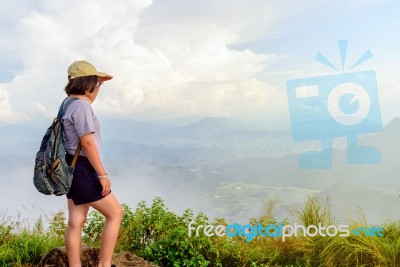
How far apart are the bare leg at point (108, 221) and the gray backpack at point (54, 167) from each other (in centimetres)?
36

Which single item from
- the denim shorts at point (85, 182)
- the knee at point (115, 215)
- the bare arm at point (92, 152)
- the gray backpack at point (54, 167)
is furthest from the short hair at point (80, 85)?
the knee at point (115, 215)

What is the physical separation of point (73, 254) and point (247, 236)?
2853mm

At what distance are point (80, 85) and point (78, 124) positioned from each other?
395 millimetres

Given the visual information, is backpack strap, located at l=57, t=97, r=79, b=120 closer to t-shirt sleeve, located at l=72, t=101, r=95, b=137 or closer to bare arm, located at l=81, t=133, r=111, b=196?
t-shirt sleeve, located at l=72, t=101, r=95, b=137

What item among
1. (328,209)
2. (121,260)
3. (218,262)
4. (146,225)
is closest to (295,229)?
(328,209)

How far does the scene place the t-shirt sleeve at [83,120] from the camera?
452 centimetres

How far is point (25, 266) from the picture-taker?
231 inches

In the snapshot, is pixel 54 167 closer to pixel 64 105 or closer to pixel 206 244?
pixel 64 105

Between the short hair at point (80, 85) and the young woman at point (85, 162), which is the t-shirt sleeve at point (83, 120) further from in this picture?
the short hair at point (80, 85)

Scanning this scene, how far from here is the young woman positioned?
14.9 feet

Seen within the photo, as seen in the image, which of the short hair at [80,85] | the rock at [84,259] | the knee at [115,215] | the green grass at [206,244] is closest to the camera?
the short hair at [80,85]

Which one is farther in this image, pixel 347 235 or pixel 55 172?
pixel 347 235

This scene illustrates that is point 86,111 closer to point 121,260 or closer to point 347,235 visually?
point 121,260

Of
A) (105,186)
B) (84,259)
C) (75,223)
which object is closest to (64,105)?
(105,186)
